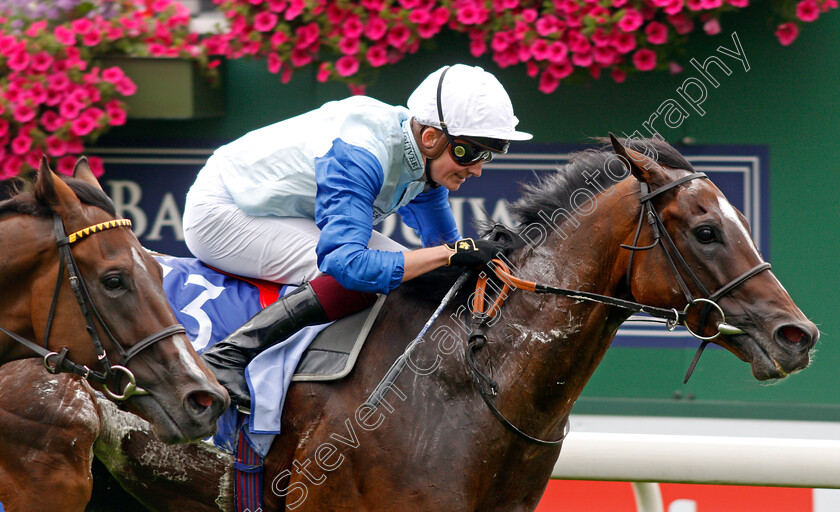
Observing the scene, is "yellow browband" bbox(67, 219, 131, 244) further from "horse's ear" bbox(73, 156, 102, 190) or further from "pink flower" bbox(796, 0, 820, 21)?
"pink flower" bbox(796, 0, 820, 21)

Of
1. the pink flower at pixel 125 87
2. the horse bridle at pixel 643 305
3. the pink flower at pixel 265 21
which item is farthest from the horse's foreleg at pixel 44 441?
the pink flower at pixel 265 21

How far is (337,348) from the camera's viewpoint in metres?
2.79

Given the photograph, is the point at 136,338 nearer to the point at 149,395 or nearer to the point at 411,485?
the point at 149,395

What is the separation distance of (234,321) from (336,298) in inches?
14.8

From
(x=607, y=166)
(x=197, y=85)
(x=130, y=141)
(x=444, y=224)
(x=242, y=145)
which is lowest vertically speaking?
(x=130, y=141)

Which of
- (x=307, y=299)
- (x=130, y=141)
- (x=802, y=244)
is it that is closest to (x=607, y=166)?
(x=307, y=299)

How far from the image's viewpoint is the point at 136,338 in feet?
7.70

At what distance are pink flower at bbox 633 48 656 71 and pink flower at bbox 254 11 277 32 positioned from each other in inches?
77.5

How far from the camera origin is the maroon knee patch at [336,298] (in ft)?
9.16

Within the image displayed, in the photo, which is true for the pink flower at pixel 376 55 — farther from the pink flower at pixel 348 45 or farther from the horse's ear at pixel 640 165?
the horse's ear at pixel 640 165

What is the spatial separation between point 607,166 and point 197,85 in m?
2.99

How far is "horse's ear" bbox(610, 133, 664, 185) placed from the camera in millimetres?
2605

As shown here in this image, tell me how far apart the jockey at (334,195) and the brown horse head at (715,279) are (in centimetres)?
48

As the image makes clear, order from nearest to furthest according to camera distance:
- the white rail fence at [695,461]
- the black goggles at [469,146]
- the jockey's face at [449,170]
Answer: the black goggles at [469,146], the jockey's face at [449,170], the white rail fence at [695,461]
